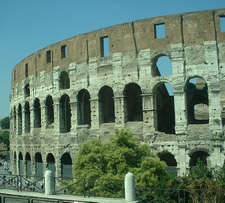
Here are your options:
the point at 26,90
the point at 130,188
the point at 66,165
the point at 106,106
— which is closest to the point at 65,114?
the point at 106,106

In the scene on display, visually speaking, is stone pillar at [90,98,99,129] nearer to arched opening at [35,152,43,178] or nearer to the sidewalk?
arched opening at [35,152,43,178]

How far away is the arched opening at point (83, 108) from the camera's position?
2252cm

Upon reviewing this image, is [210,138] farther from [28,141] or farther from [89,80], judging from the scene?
[28,141]

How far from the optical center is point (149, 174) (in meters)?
14.1

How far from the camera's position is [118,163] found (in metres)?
14.8

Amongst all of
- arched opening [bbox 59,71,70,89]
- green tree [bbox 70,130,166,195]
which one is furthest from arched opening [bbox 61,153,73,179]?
green tree [bbox 70,130,166,195]

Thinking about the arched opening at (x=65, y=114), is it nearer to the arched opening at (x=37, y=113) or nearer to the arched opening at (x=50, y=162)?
the arched opening at (x=50, y=162)

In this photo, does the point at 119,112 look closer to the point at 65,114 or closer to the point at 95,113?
the point at 95,113

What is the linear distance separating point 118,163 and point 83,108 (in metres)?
8.57

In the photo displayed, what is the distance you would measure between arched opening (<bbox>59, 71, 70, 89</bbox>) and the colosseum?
75 mm

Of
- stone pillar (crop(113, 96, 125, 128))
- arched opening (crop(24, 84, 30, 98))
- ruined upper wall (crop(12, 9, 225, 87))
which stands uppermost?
ruined upper wall (crop(12, 9, 225, 87))

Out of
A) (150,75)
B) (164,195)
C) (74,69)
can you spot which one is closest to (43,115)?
(74,69)

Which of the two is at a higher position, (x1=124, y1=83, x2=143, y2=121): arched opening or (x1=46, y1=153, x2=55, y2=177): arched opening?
(x1=124, y1=83, x2=143, y2=121): arched opening

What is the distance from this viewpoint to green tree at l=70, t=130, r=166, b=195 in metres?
14.1
